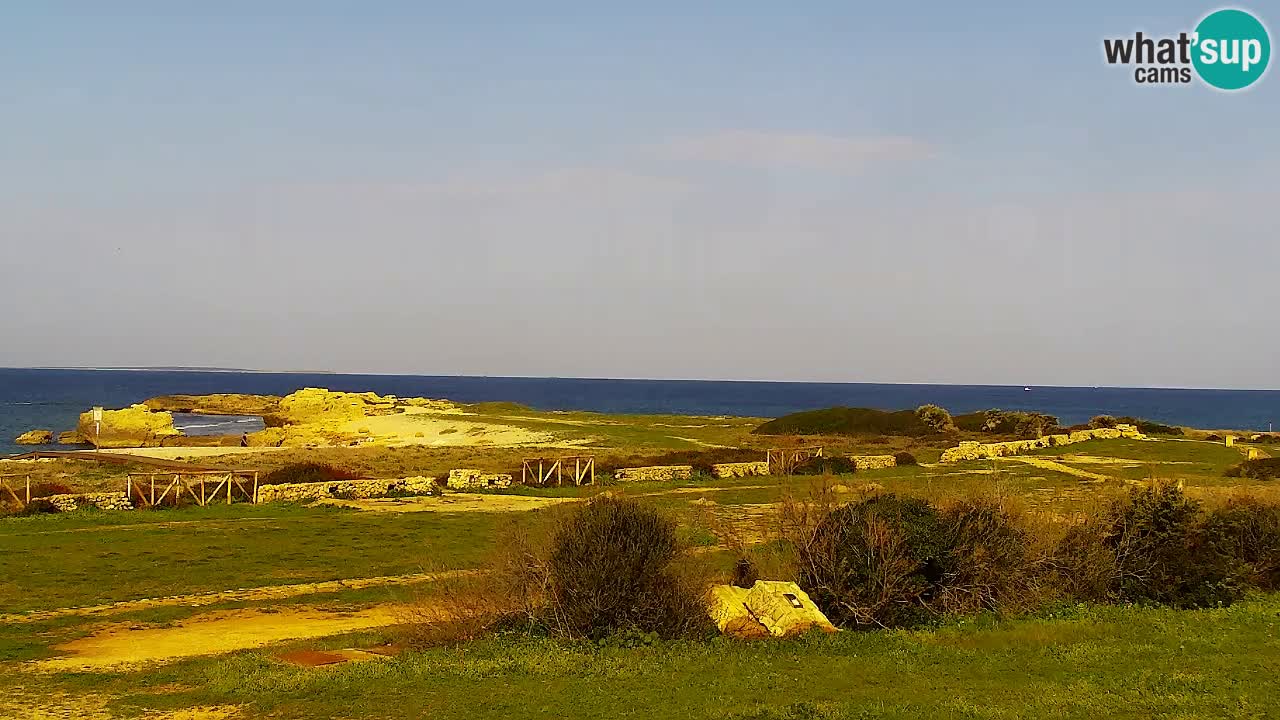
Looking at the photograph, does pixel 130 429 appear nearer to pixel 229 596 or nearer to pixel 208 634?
pixel 229 596

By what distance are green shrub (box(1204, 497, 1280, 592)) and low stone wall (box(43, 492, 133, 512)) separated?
30622mm

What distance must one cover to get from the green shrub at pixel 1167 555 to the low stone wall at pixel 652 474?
26.6 meters

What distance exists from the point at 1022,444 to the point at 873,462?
12139 millimetres

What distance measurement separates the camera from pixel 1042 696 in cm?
1218

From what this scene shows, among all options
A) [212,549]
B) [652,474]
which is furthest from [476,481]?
[212,549]

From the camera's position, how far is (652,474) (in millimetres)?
45312

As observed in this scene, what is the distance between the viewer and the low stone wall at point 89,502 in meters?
34.1

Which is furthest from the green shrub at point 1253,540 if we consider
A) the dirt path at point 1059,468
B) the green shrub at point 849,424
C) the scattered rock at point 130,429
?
the scattered rock at point 130,429

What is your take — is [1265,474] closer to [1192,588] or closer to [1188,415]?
[1192,588]

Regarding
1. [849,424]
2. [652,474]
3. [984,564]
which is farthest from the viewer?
[849,424]

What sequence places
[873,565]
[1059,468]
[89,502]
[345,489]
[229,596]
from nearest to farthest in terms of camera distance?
[873,565]
[229,596]
[89,502]
[345,489]
[1059,468]

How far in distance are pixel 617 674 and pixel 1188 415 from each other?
Result: 19550cm

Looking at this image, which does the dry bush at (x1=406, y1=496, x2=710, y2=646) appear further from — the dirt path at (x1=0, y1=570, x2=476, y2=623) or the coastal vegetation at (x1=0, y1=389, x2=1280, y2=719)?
the dirt path at (x1=0, y1=570, x2=476, y2=623)

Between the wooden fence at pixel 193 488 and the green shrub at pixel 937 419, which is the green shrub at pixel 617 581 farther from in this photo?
the green shrub at pixel 937 419
